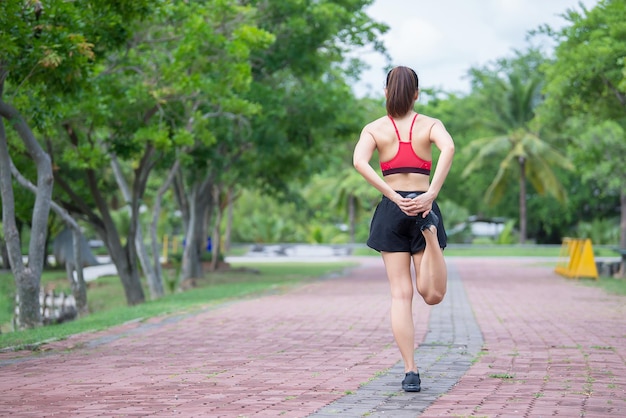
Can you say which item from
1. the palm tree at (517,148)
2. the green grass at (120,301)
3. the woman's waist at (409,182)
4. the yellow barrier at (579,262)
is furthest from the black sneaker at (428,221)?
the palm tree at (517,148)

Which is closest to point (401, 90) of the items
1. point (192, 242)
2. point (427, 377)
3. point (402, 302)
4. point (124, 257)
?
point (402, 302)

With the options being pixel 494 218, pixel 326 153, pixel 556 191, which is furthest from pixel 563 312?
pixel 494 218

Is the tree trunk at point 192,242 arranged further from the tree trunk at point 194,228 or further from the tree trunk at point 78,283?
the tree trunk at point 78,283

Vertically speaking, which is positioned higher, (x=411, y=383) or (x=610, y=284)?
(x=411, y=383)

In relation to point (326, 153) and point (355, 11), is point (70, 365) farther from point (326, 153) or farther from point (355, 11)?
point (326, 153)

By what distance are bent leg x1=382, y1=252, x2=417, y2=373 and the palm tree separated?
41.9 meters

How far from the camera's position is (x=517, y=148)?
1906 inches

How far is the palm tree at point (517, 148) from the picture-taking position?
48281mm

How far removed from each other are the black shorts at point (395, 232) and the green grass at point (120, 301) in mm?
4476

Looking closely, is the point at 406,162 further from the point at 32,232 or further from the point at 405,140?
the point at 32,232

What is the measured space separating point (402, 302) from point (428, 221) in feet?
2.01

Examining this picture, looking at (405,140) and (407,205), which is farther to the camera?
(405,140)

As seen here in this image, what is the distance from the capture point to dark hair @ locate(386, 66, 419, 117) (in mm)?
6594

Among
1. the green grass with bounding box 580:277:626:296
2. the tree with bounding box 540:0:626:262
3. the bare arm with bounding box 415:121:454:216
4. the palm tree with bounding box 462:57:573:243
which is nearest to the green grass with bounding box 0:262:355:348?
the bare arm with bounding box 415:121:454:216
